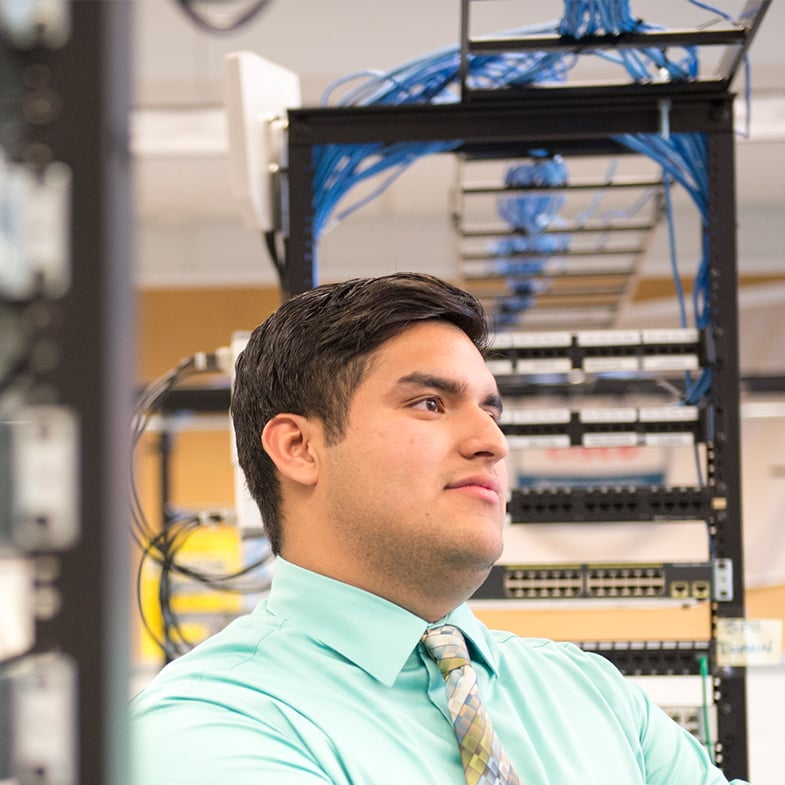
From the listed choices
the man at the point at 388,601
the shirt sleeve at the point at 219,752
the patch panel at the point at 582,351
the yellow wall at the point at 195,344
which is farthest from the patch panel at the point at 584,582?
the yellow wall at the point at 195,344

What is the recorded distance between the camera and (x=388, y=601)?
1.22m

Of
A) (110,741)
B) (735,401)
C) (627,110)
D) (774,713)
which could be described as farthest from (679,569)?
(774,713)

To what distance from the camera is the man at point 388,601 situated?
1.07 meters

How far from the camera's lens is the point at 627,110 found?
6.27ft

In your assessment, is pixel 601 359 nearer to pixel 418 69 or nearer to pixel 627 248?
pixel 418 69

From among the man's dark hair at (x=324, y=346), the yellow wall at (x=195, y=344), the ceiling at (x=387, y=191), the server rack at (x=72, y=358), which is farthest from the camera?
the yellow wall at (x=195, y=344)

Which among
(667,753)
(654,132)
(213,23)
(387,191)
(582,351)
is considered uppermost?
(387,191)

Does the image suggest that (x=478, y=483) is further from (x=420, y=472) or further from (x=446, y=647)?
(x=446, y=647)

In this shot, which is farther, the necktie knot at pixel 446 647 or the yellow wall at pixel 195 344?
the yellow wall at pixel 195 344

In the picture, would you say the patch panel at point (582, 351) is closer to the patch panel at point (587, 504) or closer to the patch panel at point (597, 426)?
the patch panel at point (597, 426)

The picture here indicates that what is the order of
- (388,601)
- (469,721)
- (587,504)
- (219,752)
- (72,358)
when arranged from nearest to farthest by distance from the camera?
(72,358)
(219,752)
(469,721)
(388,601)
(587,504)

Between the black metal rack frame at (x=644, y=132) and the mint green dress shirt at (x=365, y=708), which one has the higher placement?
the black metal rack frame at (x=644, y=132)

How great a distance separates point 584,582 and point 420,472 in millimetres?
909

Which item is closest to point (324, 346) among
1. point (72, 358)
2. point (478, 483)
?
point (478, 483)
